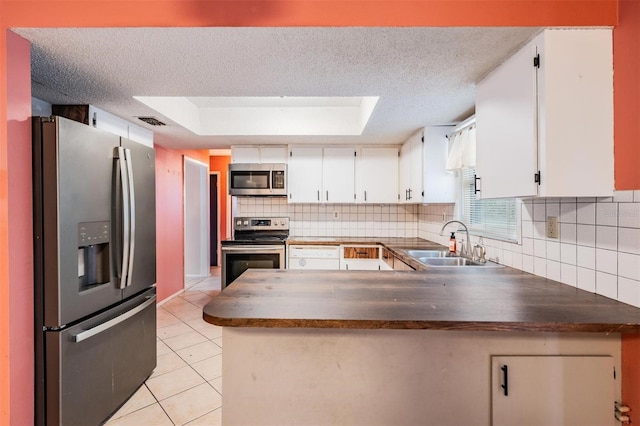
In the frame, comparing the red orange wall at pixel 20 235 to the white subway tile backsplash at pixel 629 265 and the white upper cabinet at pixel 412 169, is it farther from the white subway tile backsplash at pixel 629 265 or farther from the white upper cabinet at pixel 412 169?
the white upper cabinet at pixel 412 169

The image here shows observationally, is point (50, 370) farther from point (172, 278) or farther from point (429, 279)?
point (172, 278)

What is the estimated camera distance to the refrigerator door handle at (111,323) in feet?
5.10

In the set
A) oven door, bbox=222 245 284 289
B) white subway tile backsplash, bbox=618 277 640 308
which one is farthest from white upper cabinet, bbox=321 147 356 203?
white subway tile backsplash, bbox=618 277 640 308

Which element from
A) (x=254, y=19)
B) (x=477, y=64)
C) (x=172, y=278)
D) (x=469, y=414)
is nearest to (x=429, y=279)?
(x=469, y=414)

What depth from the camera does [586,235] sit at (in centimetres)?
144

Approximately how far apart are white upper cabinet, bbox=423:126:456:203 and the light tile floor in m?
2.42

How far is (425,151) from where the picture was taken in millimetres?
2930

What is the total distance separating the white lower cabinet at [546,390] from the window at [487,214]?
0.95 meters

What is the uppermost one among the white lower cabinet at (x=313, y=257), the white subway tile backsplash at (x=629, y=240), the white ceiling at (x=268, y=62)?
the white ceiling at (x=268, y=62)

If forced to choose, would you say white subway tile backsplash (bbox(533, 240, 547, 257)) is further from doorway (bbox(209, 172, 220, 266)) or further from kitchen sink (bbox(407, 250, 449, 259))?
doorway (bbox(209, 172, 220, 266))

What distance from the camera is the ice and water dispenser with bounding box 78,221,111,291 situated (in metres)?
1.62

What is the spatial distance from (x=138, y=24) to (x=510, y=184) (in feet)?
6.26

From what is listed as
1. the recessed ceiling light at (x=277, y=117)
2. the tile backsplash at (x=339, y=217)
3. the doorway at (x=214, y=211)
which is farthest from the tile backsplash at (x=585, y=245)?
the doorway at (x=214, y=211)

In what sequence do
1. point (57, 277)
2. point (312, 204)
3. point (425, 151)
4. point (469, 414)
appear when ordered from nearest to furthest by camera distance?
point (469, 414)
point (57, 277)
point (425, 151)
point (312, 204)
